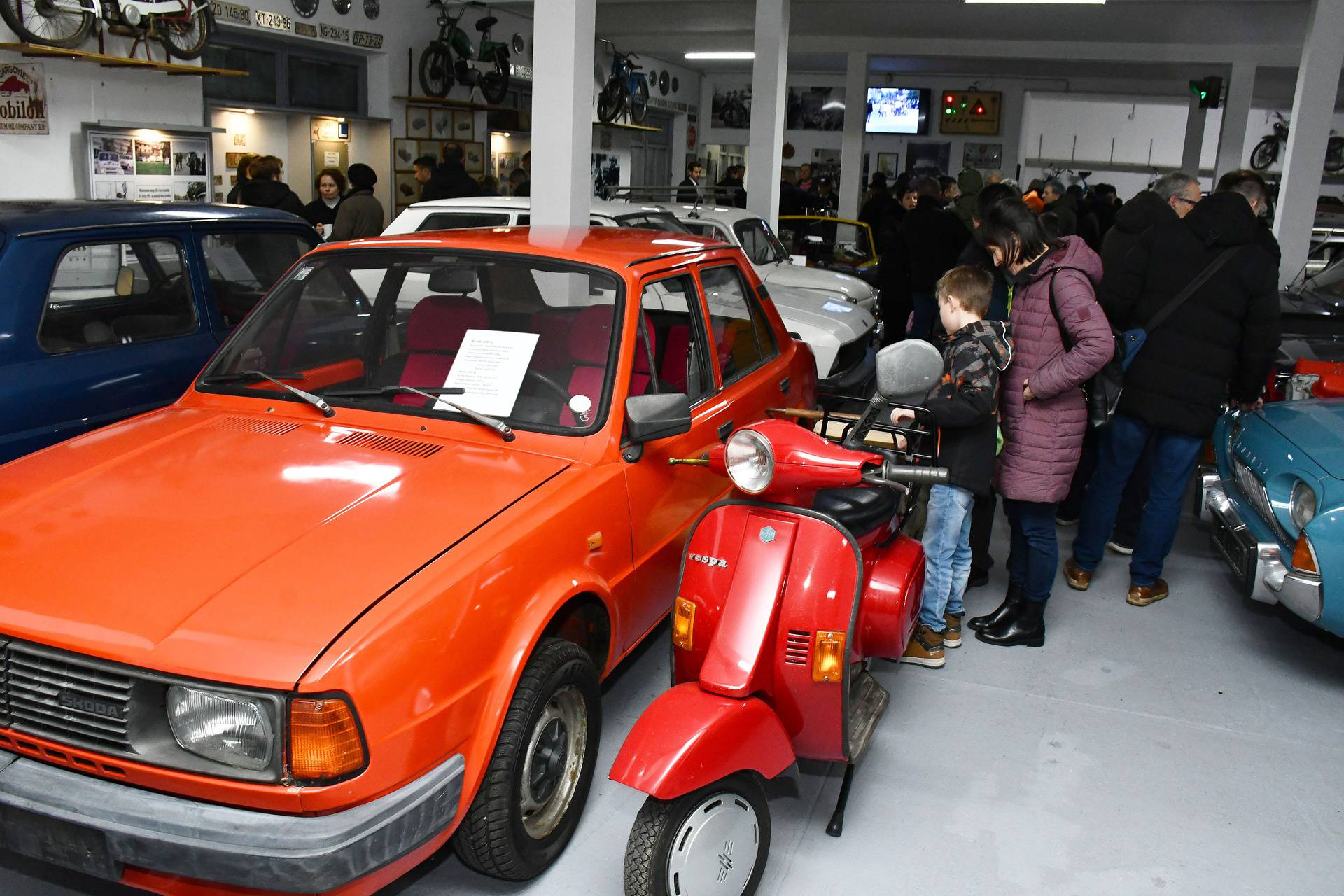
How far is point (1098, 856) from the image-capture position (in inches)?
118

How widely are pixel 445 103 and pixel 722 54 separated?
7.37 meters

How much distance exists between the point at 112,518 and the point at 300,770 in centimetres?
92

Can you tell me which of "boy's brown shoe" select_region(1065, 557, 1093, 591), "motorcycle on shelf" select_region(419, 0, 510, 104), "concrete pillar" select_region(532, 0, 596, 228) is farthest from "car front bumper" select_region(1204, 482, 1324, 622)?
"motorcycle on shelf" select_region(419, 0, 510, 104)

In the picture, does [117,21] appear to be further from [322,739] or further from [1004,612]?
[322,739]

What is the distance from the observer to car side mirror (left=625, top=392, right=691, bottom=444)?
2955 millimetres

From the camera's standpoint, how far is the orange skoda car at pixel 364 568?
2104 mm

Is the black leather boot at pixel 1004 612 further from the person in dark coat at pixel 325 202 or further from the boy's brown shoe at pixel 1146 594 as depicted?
the person in dark coat at pixel 325 202

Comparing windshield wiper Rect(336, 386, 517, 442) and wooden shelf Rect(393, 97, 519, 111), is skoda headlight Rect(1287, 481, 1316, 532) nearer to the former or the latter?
windshield wiper Rect(336, 386, 517, 442)

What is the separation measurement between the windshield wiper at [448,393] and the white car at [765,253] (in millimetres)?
5847

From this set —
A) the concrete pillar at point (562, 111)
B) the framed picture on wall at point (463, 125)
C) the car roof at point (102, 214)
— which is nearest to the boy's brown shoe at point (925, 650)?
the concrete pillar at point (562, 111)

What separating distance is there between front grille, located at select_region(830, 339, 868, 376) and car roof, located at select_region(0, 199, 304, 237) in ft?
14.1

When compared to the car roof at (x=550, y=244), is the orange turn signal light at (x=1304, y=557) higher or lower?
lower

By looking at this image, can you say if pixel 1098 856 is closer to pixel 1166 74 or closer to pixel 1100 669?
pixel 1100 669

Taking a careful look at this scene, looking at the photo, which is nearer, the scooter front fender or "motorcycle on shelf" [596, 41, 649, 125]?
the scooter front fender
